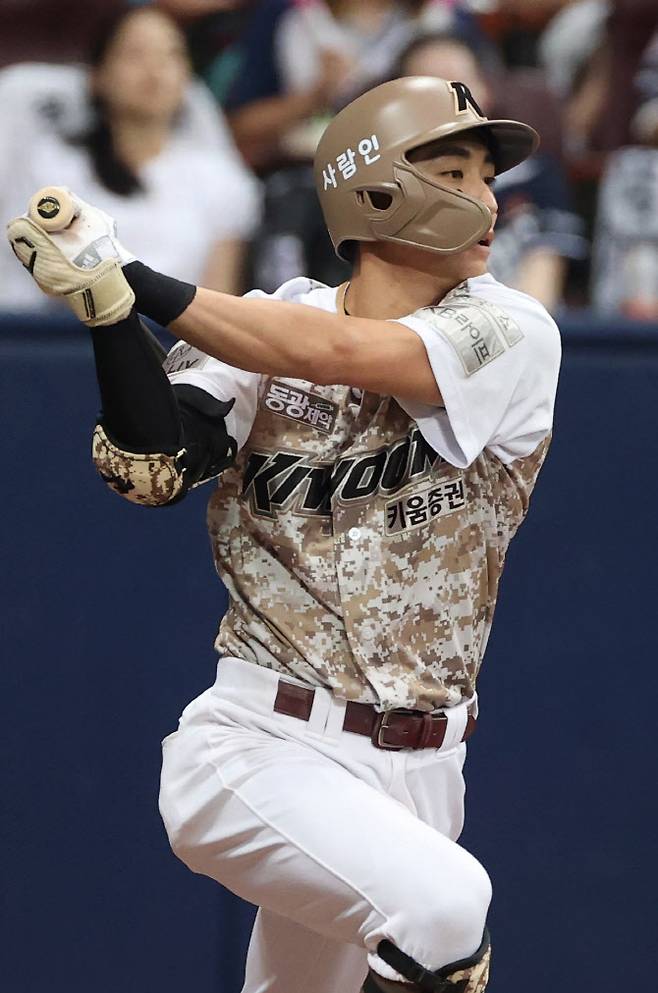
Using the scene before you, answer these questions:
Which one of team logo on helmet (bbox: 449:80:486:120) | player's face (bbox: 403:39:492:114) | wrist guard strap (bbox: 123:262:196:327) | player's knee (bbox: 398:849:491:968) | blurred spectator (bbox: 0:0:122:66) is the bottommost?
player's knee (bbox: 398:849:491:968)

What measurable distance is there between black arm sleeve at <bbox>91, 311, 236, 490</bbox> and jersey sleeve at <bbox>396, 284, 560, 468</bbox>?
0.35 metres

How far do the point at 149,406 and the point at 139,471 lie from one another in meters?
0.11

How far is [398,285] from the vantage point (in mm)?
2678

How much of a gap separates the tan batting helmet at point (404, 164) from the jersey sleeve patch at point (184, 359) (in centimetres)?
34

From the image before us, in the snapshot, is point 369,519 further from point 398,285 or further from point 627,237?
point 627,237

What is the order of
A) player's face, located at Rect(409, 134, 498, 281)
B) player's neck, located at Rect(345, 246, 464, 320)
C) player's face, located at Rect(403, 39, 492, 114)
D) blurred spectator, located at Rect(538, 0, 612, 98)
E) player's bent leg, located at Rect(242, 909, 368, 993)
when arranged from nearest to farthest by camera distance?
player's face, located at Rect(409, 134, 498, 281) < player's neck, located at Rect(345, 246, 464, 320) < player's bent leg, located at Rect(242, 909, 368, 993) < player's face, located at Rect(403, 39, 492, 114) < blurred spectator, located at Rect(538, 0, 612, 98)

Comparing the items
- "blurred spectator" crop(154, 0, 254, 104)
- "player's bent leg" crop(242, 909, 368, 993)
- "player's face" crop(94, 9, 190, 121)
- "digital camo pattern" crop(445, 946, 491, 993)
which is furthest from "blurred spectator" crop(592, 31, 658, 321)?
"digital camo pattern" crop(445, 946, 491, 993)

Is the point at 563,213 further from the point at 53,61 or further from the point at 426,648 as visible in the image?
the point at 426,648

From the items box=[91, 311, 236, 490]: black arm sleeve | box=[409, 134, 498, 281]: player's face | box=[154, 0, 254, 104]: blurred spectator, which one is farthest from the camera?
box=[154, 0, 254, 104]: blurred spectator

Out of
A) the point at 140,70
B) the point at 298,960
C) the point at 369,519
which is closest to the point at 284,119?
the point at 140,70

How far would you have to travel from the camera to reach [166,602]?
3.60 meters

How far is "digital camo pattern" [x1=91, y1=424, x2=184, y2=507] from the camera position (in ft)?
7.93

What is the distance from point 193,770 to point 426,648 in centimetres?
47

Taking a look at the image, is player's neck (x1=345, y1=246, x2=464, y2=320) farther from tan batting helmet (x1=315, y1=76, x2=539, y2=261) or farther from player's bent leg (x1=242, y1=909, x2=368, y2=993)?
player's bent leg (x1=242, y1=909, x2=368, y2=993)
